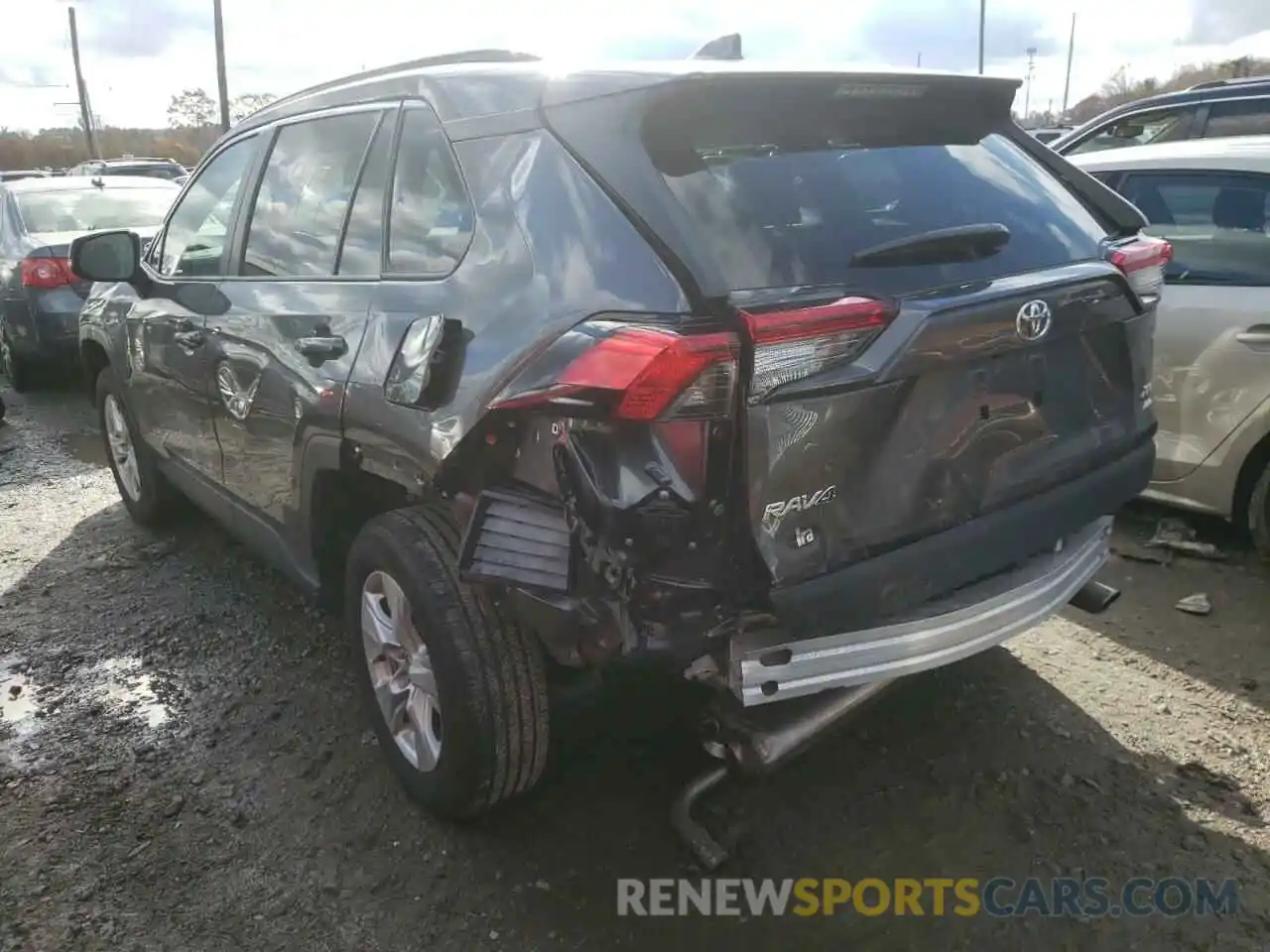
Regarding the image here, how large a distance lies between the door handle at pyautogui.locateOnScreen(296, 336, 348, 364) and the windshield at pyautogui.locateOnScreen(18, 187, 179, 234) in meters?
6.28

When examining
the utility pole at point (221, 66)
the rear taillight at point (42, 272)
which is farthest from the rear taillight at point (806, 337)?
the utility pole at point (221, 66)

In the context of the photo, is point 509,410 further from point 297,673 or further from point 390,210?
point 297,673

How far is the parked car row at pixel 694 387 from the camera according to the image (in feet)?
6.78

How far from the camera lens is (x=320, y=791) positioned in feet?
10.0

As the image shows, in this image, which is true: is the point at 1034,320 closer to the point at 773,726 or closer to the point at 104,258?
the point at 773,726

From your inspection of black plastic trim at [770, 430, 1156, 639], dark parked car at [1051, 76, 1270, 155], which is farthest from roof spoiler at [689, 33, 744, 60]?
dark parked car at [1051, 76, 1270, 155]

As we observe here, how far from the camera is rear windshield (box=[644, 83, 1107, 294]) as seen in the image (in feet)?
7.20

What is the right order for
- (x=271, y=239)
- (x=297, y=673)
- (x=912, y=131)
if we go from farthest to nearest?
(x=297, y=673) < (x=271, y=239) < (x=912, y=131)

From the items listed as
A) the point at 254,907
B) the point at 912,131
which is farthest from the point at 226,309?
the point at 912,131

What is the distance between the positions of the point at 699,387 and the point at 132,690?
8.83 ft

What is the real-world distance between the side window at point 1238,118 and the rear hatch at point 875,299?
4370mm

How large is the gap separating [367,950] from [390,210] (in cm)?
185

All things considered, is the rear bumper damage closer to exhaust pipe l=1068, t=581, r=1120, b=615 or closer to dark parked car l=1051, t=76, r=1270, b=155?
exhaust pipe l=1068, t=581, r=1120, b=615

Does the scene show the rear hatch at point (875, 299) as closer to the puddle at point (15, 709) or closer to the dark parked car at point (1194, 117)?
the puddle at point (15, 709)
